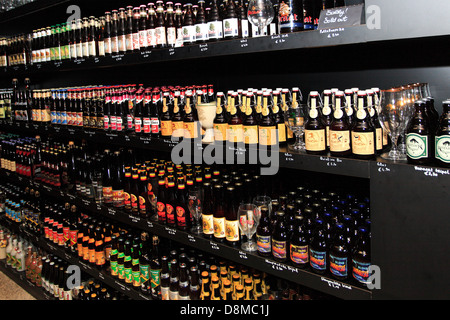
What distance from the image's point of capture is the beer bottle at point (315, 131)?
1.51m

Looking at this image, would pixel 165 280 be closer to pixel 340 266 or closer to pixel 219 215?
pixel 219 215

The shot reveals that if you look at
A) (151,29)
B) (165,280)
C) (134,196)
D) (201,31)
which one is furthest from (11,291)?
(201,31)

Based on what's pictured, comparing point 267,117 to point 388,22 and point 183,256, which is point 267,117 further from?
point 183,256

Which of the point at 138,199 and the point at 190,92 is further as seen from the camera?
the point at 138,199

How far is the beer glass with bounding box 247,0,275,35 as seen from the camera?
1614 millimetres

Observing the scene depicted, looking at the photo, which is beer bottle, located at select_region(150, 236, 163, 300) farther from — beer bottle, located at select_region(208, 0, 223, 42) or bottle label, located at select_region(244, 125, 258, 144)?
beer bottle, located at select_region(208, 0, 223, 42)

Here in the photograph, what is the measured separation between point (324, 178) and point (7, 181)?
392 cm

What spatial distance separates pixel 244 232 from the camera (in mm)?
1820

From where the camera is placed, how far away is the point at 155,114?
2.41 metres

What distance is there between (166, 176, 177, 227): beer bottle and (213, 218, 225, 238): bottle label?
0.35m

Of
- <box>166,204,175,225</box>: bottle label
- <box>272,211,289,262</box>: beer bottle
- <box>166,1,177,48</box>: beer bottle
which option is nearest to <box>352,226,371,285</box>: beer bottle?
<box>272,211,289,262</box>: beer bottle

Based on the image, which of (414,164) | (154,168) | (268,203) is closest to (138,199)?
(154,168)

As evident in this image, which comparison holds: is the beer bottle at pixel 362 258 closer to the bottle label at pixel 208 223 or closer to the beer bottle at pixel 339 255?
the beer bottle at pixel 339 255

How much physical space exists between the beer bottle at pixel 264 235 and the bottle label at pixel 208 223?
1.00 ft
